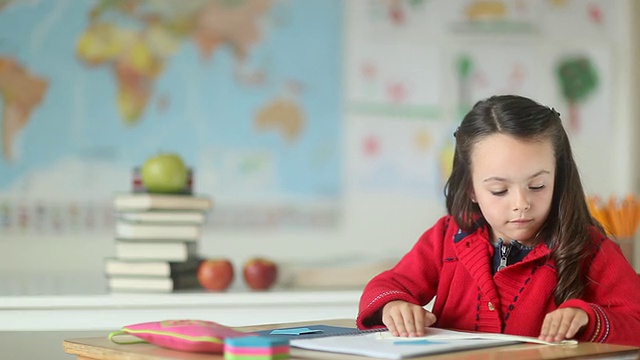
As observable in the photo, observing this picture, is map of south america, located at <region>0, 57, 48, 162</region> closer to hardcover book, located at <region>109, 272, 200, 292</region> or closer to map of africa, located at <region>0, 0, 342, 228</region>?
map of africa, located at <region>0, 0, 342, 228</region>

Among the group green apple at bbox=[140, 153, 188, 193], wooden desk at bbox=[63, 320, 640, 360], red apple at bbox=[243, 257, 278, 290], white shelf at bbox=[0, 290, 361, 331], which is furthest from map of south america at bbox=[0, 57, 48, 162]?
wooden desk at bbox=[63, 320, 640, 360]

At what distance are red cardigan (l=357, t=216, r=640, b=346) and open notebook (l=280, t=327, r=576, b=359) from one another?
0.56 ft

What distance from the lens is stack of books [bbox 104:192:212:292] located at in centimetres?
255

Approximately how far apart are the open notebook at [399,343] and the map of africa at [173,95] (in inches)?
73.5

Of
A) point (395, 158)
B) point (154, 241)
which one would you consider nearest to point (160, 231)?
point (154, 241)

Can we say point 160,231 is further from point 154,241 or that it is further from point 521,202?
point 521,202

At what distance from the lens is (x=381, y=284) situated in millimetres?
1733

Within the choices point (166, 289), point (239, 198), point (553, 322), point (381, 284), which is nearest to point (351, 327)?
point (381, 284)

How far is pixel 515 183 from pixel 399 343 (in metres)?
0.38

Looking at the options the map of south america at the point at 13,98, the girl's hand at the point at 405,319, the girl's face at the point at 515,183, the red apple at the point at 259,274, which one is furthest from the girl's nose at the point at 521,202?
the map of south america at the point at 13,98

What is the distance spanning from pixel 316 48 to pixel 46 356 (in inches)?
50.4

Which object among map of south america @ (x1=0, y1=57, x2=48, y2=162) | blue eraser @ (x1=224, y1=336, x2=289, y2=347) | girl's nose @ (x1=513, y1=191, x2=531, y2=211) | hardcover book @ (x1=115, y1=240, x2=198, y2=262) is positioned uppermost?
map of south america @ (x1=0, y1=57, x2=48, y2=162)

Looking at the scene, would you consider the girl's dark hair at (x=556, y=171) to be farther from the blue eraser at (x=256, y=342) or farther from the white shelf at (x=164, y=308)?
the white shelf at (x=164, y=308)

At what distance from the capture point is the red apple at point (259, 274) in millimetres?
2604
